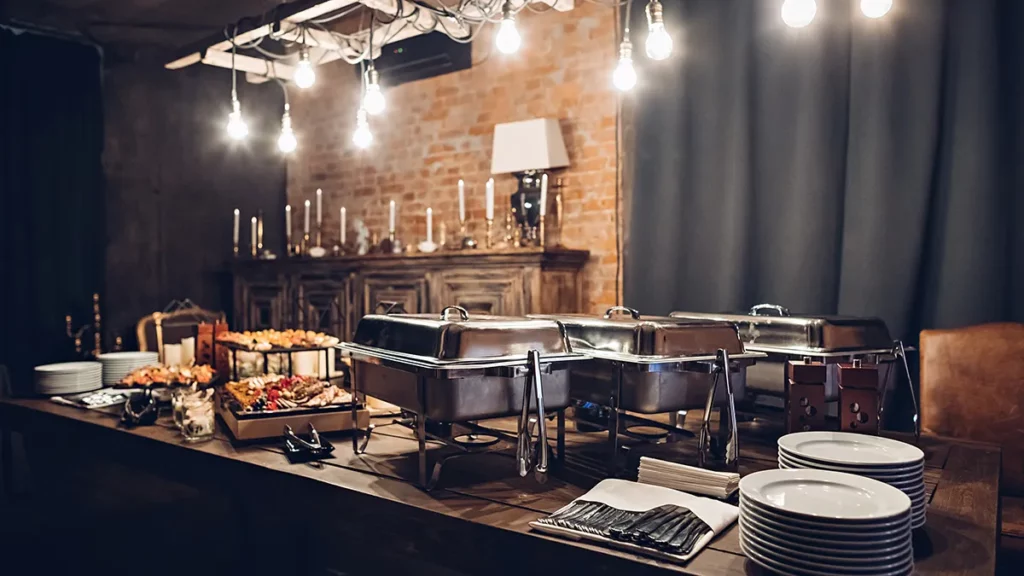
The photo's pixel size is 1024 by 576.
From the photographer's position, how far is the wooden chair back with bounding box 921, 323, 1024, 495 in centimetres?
226

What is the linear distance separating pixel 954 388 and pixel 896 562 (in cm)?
156

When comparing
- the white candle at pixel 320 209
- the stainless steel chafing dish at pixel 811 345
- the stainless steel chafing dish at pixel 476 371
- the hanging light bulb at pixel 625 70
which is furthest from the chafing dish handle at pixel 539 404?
the white candle at pixel 320 209

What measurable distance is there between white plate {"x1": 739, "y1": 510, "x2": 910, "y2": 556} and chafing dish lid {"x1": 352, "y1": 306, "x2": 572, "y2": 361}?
751 mm

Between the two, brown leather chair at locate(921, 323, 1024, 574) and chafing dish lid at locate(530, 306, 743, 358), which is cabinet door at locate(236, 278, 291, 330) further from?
brown leather chair at locate(921, 323, 1024, 574)

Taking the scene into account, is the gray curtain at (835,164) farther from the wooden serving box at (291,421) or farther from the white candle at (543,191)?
the wooden serving box at (291,421)

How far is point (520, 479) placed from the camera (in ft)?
5.54

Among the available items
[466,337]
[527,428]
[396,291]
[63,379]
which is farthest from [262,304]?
[527,428]

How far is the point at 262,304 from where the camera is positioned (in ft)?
17.7

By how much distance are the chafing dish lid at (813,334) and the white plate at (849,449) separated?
0.54 meters

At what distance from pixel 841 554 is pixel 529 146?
3.52 metres

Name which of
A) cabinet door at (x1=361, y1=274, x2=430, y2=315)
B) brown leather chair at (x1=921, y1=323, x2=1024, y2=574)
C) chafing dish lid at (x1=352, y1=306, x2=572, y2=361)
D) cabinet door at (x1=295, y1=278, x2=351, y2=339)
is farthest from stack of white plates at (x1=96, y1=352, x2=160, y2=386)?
brown leather chair at (x1=921, y1=323, x2=1024, y2=574)

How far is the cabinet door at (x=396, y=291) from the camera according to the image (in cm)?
436

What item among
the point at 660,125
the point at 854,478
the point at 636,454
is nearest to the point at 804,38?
the point at 660,125

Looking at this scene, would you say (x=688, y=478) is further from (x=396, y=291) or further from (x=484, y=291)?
(x=396, y=291)
